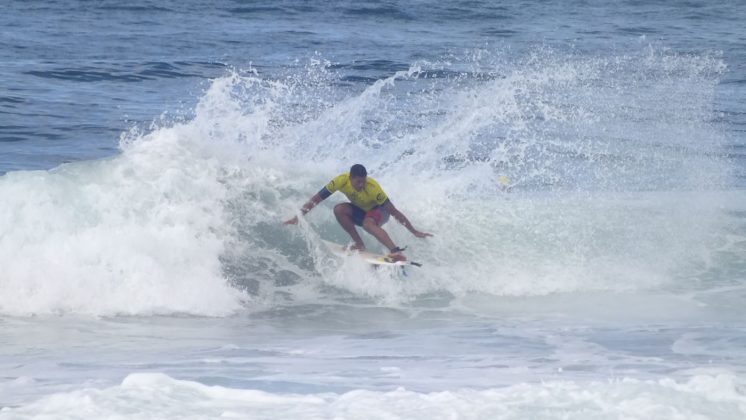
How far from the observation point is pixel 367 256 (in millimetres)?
11781

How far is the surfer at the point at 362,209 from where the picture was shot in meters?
11.8

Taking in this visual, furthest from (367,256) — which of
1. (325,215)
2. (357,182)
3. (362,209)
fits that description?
(325,215)

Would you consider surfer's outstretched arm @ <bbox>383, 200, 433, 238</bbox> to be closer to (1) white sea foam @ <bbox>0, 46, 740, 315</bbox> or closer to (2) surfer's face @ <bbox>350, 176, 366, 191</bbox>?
(2) surfer's face @ <bbox>350, 176, 366, 191</bbox>

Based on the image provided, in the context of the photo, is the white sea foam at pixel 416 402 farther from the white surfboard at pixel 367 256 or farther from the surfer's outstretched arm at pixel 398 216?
the surfer's outstretched arm at pixel 398 216

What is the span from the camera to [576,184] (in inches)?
645

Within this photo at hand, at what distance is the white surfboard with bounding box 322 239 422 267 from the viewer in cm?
1148

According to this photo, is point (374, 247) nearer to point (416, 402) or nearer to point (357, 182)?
point (357, 182)

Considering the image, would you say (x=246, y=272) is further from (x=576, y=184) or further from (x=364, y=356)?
(x=576, y=184)

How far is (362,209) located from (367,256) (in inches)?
21.6

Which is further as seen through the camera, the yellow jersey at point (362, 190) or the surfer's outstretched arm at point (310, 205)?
the surfer's outstretched arm at point (310, 205)

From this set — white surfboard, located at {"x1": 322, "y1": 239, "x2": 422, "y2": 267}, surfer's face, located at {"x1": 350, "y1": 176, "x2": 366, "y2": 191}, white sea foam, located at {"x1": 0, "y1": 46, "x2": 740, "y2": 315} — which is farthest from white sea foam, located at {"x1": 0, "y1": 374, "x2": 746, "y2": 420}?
surfer's face, located at {"x1": 350, "y1": 176, "x2": 366, "y2": 191}

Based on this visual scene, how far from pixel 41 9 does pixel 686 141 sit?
21913mm

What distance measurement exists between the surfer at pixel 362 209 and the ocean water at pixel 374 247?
1.19ft

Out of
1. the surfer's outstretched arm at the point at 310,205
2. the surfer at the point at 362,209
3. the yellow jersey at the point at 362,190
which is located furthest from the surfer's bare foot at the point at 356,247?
the surfer's outstretched arm at the point at 310,205
